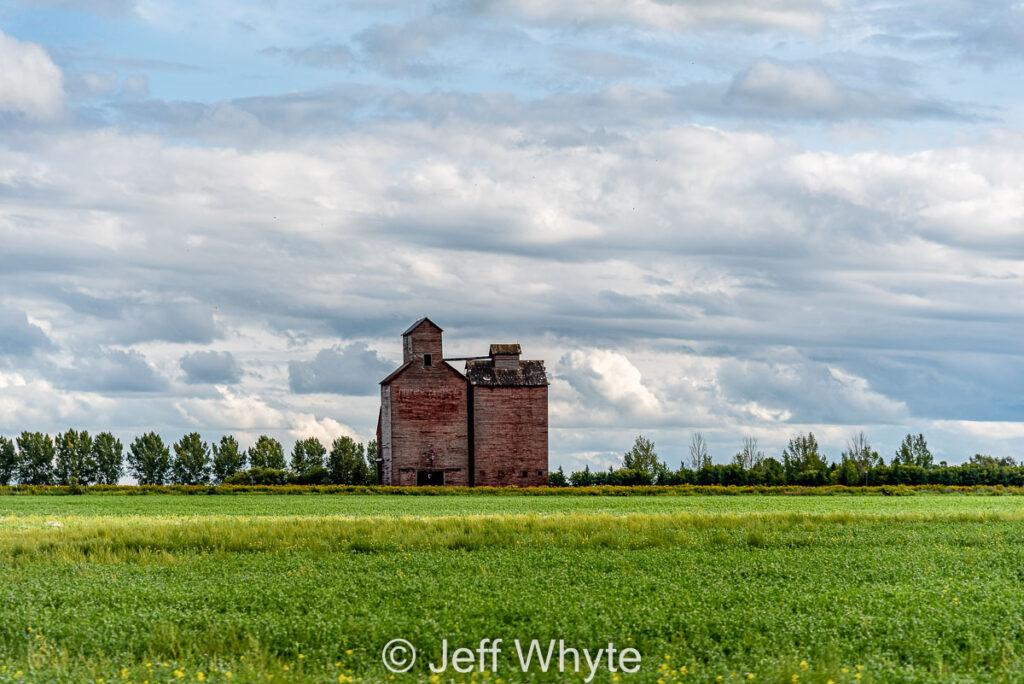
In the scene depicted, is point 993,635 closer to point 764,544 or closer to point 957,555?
point 957,555

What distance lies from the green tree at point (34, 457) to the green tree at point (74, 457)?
0.88 metres

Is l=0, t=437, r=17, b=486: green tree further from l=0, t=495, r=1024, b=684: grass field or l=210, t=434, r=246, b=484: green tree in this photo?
l=0, t=495, r=1024, b=684: grass field

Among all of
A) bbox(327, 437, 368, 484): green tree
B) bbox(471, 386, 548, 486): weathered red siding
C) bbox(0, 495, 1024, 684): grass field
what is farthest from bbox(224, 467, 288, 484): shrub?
bbox(0, 495, 1024, 684): grass field

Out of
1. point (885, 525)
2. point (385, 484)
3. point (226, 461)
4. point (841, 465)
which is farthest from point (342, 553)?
point (226, 461)

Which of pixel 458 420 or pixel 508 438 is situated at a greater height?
pixel 458 420

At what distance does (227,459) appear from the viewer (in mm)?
103875

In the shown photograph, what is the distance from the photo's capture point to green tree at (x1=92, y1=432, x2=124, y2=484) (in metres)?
103

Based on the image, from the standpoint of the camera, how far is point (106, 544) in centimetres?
2791

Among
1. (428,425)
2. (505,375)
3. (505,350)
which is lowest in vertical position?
(428,425)

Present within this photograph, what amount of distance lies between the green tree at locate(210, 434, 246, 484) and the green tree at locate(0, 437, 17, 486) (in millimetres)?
20022

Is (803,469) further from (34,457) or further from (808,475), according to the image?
(34,457)

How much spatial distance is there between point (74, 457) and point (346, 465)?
34156 mm

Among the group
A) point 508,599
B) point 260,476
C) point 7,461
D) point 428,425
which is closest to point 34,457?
point 7,461

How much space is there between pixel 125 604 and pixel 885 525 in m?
24.1
